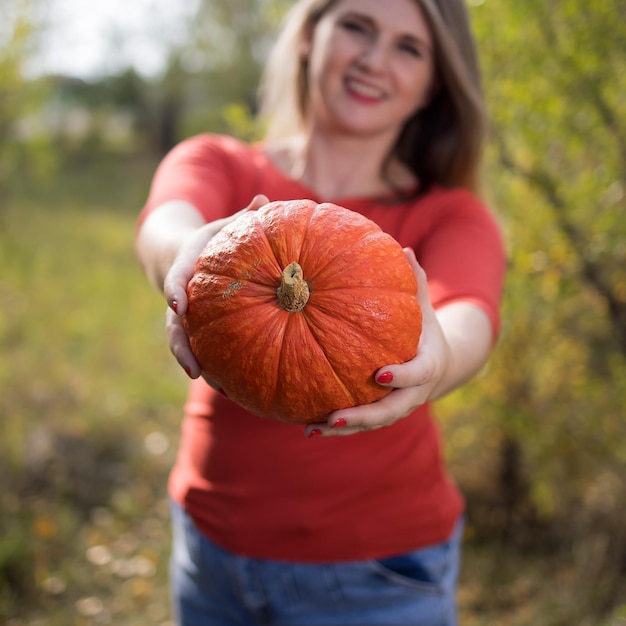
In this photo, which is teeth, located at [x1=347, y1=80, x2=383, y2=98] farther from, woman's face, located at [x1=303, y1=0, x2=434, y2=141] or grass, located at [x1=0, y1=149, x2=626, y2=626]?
grass, located at [x1=0, y1=149, x2=626, y2=626]

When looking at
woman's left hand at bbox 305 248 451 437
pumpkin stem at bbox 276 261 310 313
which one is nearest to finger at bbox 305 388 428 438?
woman's left hand at bbox 305 248 451 437

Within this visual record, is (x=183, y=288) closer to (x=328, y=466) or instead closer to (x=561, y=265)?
(x=328, y=466)

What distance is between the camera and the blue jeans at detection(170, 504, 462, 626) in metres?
1.95

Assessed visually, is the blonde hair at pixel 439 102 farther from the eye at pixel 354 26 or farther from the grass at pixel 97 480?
the grass at pixel 97 480

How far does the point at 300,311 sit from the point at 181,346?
282mm

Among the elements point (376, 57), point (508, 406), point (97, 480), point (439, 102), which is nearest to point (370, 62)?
point (376, 57)

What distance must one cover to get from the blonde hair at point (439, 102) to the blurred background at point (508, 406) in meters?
0.52

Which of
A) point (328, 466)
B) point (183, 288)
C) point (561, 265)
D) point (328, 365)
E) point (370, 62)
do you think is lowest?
point (328, 466)

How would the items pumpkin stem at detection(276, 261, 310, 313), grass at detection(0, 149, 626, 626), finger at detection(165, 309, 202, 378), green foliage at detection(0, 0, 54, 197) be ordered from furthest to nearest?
green foliage at detection(0, 0, 54, 197) → grass at detection(0, 149, 626, 626) → finger at detection(165, 309, 202, 378) → pumpkin stem at detection(276, 261, 310, 313)

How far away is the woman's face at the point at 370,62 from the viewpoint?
2072 millimetres

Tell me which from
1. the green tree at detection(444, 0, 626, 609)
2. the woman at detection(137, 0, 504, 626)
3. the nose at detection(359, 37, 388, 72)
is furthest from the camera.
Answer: the green tree at detection(444, 0, 626, 609)

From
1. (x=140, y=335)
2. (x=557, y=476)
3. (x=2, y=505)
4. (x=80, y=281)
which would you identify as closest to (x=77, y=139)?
(x=80, y=281)

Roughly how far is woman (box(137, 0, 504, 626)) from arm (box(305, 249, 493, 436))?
0.01 m

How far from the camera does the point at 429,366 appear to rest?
137 centimetres
